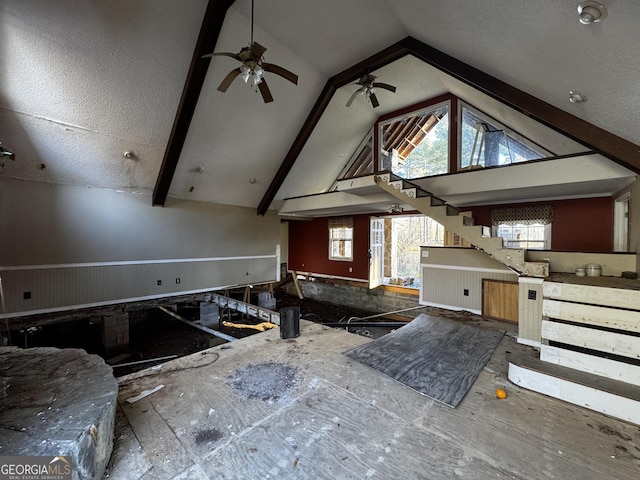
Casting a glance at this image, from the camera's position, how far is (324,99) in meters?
5.52

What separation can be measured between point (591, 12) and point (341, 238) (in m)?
7.37

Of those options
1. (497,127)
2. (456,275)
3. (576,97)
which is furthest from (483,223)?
(576,97)

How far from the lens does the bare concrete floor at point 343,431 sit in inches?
57.2

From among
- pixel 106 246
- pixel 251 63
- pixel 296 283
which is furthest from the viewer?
pixel 296 283

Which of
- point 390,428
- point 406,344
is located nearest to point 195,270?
point 406,344

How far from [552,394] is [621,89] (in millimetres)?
2847

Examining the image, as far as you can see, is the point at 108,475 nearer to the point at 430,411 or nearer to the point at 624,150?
the point at 430,411

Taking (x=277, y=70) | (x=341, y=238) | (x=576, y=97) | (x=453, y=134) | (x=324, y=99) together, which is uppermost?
(x=324, y=99)

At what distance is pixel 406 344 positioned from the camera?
3.25 meters

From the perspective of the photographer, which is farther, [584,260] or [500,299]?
[500,299]

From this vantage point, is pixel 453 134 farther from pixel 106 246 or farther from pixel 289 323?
pixel 106 246

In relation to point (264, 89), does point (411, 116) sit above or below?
above

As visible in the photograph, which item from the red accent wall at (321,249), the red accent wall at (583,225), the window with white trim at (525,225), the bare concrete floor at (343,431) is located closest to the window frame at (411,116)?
the window with white trim at (525,225)

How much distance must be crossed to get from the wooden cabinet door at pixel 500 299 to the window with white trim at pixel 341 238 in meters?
4.13
